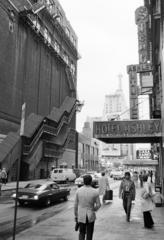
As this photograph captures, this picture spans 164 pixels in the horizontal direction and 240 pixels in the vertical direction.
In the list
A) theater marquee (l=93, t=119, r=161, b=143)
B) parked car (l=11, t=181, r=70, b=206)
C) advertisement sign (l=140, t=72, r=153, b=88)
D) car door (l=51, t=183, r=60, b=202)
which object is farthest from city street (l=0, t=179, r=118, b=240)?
advertisement sign (l=140, t=72, r=153, b=88)

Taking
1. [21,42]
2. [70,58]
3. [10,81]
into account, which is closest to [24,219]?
[10,81]

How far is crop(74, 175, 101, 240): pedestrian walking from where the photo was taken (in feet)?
19.1

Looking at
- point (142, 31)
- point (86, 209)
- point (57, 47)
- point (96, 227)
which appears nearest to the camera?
point (86, 209)

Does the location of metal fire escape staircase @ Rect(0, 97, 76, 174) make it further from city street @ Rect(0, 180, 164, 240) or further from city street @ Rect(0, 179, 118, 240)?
city street @ Rect(0, 180, 164, 240)

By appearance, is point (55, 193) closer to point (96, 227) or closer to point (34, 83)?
point (96, 227)

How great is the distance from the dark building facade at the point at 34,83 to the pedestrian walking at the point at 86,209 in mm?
29447

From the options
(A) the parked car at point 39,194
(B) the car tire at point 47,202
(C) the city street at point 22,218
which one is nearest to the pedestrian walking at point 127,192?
(C) the city street at point 22,218

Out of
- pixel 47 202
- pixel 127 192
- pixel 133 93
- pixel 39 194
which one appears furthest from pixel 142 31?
pixel 127 192

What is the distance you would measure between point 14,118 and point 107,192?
1006 inches

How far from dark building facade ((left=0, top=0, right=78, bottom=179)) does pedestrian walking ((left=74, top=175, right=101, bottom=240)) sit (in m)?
29.4

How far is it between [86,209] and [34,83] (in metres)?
41.3

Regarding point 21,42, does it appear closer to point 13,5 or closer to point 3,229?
point 13,5

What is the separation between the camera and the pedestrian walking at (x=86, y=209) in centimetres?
581

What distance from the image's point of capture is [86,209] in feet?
19.2
